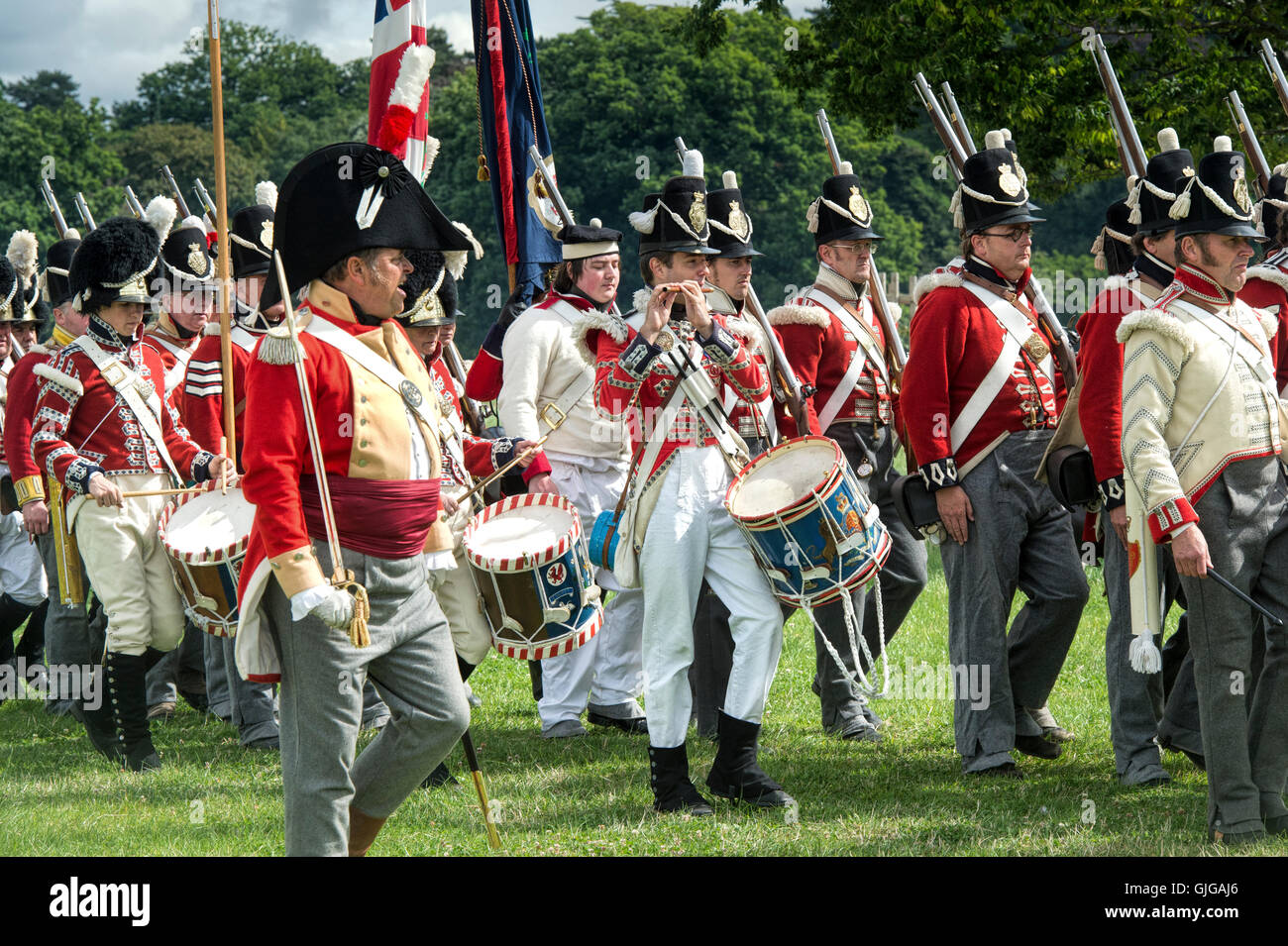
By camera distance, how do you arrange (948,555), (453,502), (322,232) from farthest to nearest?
1. (948,555)
2. (453,502)
3. (322,232)

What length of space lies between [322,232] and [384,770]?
5.11 feet

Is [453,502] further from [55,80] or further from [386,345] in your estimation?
[55,80]

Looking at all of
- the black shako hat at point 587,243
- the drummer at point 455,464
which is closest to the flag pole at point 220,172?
the drummer at point 455,464

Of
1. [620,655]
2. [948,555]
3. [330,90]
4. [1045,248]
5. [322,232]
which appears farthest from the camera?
[330,90]

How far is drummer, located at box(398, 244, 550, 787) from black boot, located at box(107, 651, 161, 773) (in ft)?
5.27

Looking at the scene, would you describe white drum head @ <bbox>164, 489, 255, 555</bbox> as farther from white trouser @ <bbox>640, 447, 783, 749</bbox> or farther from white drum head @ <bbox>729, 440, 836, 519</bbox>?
white drum head @ <bbox>729, 440, 836, 519</bbox>

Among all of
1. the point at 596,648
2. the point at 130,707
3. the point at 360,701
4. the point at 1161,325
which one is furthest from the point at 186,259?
the point at 1161,325

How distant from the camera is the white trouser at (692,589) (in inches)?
245

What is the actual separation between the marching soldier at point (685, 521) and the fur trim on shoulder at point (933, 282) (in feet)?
3.44

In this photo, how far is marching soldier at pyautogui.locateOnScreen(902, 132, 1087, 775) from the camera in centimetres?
689

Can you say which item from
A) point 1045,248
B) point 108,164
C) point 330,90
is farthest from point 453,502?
point 330,90

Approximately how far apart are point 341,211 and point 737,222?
2.50 meters

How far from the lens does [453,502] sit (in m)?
6.21

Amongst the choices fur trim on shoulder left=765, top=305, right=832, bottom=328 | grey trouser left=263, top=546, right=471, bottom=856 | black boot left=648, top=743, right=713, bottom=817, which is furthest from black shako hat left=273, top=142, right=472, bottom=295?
fur trim on shoulder left=765, top=305, right=832, bottom=328
